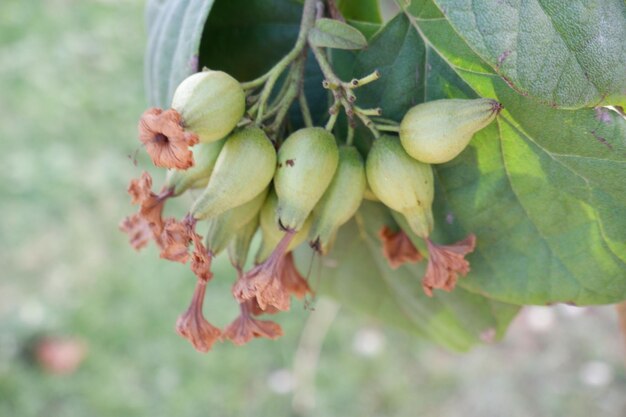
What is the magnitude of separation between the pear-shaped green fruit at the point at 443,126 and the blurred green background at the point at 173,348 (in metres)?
2.11

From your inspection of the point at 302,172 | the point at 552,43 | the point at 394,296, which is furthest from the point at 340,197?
the point at 394,296

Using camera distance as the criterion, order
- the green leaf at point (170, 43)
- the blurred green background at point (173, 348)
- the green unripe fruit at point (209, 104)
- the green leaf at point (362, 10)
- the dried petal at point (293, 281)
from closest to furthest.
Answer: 1. the green unripe fruit at point (209, 104)
2. the green leaf at point (170, 43)
3. the dried petal at point (293, 281)
4. the green leaf at point (362, 10)
5. the blurred green background at point (173, 348)

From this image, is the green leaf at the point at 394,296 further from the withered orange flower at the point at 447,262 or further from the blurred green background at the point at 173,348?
the blurred green background at the point at 173,348

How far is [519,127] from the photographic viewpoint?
94cm

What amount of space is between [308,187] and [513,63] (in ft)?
0.89

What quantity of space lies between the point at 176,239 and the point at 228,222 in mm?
84

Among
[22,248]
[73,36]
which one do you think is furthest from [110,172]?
[73,36]

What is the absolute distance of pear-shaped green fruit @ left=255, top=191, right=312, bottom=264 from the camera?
3.27 feet

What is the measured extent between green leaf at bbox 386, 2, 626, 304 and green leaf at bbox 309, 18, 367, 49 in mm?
101

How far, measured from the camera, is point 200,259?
945 millimetres

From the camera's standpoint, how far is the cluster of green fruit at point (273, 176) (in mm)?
889

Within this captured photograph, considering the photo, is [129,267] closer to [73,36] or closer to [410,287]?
[73,36]

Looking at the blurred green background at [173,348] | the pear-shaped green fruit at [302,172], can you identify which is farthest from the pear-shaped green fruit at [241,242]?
the blurred green background at [173,348]

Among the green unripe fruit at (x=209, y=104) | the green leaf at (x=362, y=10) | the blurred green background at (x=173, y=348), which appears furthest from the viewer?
the blurred green background at (x=173, y=348)
